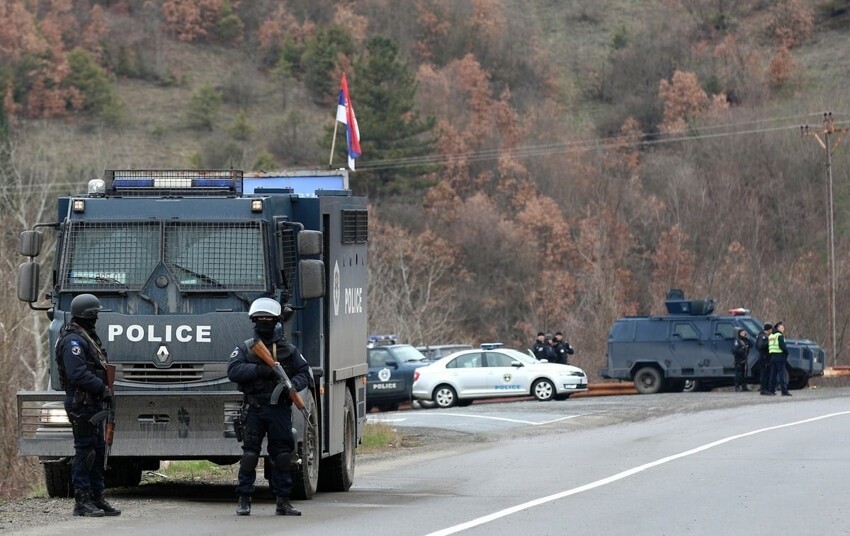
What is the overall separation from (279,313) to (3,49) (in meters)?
84.4

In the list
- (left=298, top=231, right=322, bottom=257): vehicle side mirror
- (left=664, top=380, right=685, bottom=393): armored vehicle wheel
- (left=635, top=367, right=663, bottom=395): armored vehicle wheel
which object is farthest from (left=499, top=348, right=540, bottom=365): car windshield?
(left=298, top=231, right=322, bottom=257): vehicle side mirror

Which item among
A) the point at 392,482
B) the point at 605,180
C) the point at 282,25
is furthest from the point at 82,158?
the point at 392,482

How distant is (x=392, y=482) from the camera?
1755 cm

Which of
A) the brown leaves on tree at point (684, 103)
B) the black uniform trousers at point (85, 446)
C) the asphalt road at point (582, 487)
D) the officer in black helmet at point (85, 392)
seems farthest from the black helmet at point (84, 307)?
the brown leaves on tree at point (684, 103)

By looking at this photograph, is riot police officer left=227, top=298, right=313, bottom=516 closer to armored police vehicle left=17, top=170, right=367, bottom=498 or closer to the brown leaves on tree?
armored police vehicle left=17, top=170, right=367, bottom=498

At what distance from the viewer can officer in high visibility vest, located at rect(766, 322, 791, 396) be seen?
3541 cm

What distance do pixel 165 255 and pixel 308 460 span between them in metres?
2.38

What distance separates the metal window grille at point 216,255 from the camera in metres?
14.6

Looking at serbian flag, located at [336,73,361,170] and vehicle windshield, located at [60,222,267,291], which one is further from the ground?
serbian flag, located at [336,73,361,170]

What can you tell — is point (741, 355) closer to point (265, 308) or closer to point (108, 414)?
point (265, 308)

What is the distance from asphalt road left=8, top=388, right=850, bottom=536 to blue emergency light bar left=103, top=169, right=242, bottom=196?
304 centimetres

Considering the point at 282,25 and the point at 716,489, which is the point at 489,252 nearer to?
the point at 282,25

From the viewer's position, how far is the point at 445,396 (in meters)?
36.4

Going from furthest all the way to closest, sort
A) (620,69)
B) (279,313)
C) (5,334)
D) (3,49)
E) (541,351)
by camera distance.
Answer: (620,69) < (3,49) < (541,351) < (5,334) < (279,313)
